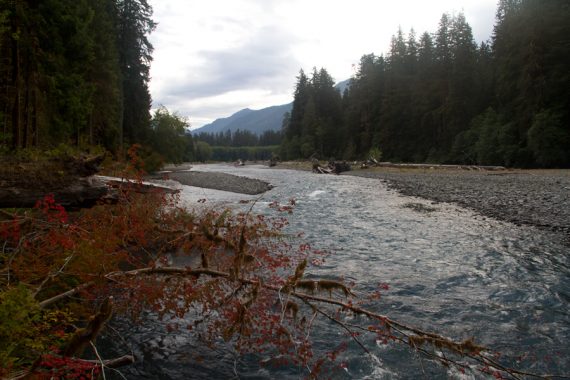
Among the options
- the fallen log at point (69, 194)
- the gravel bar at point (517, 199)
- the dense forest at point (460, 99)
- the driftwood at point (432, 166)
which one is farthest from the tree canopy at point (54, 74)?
the dense forest at point (460, 99)

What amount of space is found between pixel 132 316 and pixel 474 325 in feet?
18.6

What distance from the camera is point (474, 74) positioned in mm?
51875

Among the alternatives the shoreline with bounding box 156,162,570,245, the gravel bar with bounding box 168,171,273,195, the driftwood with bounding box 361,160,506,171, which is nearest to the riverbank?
the gravel bar with bounding box 168,171,273,195

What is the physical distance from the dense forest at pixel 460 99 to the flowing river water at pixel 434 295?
89.9 ft

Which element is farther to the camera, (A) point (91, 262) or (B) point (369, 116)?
(B) point (369, 116)

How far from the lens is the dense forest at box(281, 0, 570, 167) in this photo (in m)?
34.6

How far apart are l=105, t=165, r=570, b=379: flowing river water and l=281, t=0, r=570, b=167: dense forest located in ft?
89.9

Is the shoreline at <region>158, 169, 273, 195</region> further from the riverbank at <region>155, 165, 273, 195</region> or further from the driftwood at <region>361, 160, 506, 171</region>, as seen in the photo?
the driftwood at <region>361, 160, 506, 171</region>

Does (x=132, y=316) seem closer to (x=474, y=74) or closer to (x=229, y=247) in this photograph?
(x=229, y=247)

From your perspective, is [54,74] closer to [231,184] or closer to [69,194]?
[231,184]

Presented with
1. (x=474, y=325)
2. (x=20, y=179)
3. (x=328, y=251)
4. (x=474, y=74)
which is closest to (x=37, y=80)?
(x=20, y=179)

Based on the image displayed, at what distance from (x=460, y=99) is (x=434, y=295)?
163 feet

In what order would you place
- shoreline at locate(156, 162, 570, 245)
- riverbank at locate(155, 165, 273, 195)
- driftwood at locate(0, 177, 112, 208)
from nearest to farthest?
driftwood at locate(0, 177, 112, 208) → shoreline at locate(156, 162, 570, 245) → riverbank at locate(155, 165, 273, 195)

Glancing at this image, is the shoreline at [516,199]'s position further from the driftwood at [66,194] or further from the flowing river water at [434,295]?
the driftwood at [66,194]
